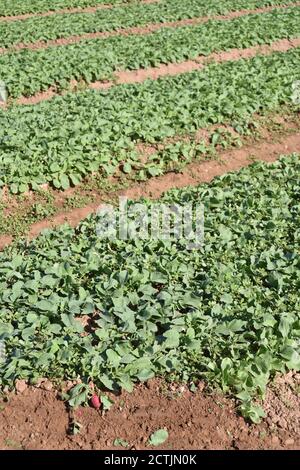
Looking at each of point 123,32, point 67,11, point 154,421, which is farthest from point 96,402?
point 67,11

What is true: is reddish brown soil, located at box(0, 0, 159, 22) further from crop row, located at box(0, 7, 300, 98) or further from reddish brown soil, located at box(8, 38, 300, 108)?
reddish brown soil, located at box(8, 38, 300, 108)

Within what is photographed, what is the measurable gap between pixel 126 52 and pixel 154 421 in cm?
1322

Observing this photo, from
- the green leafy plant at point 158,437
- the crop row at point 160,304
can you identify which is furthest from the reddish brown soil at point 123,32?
the green leafy plant at point 158,437

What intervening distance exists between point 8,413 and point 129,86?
9.79m

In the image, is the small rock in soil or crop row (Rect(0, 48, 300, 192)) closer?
the small rock in soil

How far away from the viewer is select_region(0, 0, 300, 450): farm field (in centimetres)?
514

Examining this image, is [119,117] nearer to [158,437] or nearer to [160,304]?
[160,304]

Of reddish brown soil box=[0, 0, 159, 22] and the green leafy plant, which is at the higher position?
reddish brown soil box=[0, 0, 159, 22]

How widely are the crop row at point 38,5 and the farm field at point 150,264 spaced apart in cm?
1012

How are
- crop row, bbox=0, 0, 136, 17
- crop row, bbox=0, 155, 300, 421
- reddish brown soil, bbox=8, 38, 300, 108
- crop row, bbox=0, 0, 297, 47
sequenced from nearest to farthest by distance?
crop row, bbox=0, 155, 300, 421 → reddish brown soil, bbox=8, 38, 300, 108 → crop row, bbox=0, 0, 297, 47 → crop row, bbox=0, 0, 136, 17

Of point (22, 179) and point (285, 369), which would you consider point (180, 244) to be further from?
point (22, 179)

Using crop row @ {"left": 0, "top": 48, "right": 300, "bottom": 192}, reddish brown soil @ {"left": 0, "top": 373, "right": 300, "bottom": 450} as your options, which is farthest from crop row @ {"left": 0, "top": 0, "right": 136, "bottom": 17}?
reddish brown soil @ {"left": 0, "top": 373, "right": 300, "bottom": 450}

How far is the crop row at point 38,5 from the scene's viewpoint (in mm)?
22716

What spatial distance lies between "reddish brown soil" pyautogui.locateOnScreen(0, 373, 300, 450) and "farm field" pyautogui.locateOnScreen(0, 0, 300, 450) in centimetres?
1
